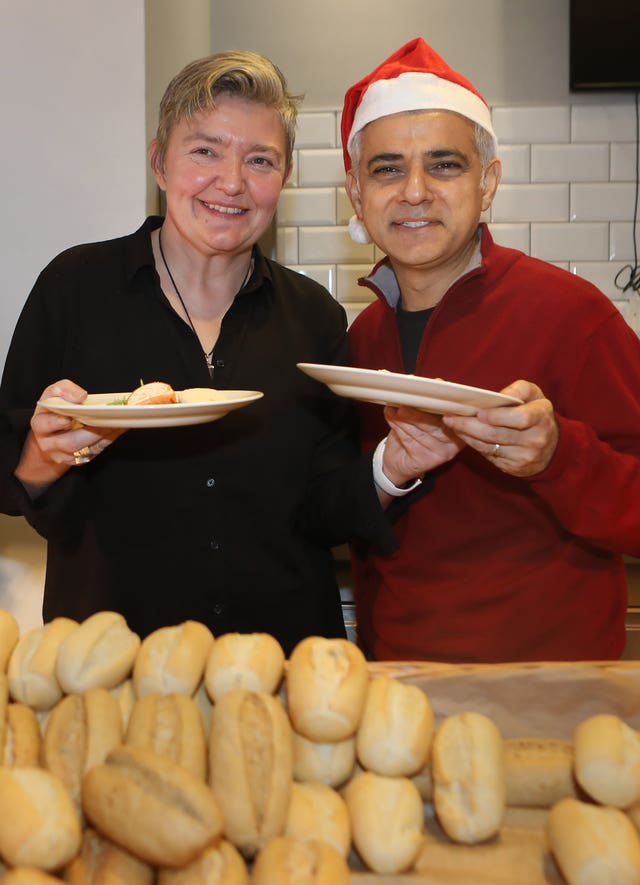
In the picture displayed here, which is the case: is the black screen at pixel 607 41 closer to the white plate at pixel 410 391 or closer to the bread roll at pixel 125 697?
the white plate at pixel 410 391

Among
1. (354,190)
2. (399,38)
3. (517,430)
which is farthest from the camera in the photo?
(399,38)

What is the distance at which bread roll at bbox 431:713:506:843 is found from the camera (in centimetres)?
79

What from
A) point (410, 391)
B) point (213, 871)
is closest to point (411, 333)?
point (410, 391)

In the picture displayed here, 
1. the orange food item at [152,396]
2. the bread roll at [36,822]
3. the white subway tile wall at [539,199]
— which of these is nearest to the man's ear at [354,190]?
the orange food item at [152,396]

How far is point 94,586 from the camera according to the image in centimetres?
152

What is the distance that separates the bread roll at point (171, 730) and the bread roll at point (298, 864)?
0.35ft

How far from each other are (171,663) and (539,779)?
359 millimetres

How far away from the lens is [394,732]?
82cm

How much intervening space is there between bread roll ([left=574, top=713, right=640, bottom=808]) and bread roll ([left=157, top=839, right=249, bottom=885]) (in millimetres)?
304

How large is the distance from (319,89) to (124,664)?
8.36 feet

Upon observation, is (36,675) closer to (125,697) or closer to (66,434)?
(125,697)

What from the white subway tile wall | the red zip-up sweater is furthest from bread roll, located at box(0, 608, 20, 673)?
the white subway tile wall

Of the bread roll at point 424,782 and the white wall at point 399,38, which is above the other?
the white wall at point 399,38

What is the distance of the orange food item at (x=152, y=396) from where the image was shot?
130 cm
